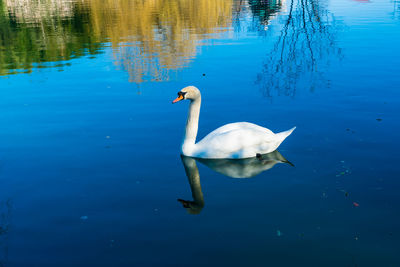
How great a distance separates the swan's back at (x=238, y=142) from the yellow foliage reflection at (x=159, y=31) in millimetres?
7727

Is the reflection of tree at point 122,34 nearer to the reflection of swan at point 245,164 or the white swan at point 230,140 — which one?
the white swan at point 230,140

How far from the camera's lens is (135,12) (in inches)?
1672

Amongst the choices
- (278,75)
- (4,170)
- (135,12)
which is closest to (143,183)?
(4,170)

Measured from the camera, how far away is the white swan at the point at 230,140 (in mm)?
9547

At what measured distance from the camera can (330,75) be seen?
1662 centimetres

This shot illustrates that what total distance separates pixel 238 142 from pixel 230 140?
0.61ft

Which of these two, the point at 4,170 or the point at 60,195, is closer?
the point at 60,195

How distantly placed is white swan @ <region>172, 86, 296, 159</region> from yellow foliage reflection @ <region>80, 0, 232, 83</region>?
23.4 ft

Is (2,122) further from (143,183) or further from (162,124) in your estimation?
(143,183)

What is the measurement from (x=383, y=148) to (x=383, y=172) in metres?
1.28

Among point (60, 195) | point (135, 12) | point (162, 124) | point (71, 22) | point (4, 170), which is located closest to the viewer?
point (60, 195)

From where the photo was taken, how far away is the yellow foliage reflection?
19438 millimetres

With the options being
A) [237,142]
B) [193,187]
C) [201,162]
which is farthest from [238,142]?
[193,187]

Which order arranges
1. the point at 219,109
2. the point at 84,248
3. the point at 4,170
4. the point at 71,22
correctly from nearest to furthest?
the point at 84,248, the point at 4,170, the point at 219,109, the point at 71,22
